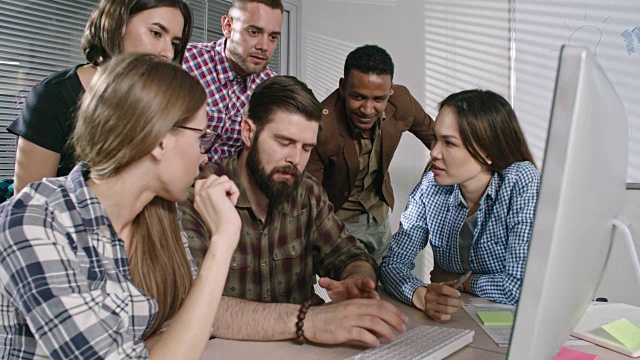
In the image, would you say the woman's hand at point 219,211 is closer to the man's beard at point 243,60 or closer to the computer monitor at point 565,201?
the computer monitor at point 565,201

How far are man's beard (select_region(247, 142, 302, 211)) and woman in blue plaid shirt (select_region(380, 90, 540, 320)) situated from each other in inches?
15.0

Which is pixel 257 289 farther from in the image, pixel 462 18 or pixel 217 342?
pixel 462 18

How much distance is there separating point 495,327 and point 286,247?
0.66 metres

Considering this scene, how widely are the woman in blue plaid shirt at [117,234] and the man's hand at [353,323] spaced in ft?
0.94

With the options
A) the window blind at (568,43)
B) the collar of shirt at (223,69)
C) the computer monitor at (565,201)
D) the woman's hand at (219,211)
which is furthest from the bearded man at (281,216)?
the window blind at (568,43)

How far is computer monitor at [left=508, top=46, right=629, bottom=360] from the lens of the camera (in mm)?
610

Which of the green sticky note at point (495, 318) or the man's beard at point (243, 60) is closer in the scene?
the green sticky note at point (495, 318)

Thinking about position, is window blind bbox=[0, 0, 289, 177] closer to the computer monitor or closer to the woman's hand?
the woman's hand

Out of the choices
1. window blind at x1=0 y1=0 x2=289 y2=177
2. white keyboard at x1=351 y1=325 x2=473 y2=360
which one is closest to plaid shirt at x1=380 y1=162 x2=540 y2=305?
white keyboard at x1=351 y1=325 x2=473 y2=360

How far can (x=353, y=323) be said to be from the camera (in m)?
1.27

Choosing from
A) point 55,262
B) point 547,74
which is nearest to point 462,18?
point 547,74

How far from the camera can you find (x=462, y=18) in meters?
3.65

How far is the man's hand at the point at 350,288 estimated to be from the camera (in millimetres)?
1550

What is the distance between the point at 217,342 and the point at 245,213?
0.53m
